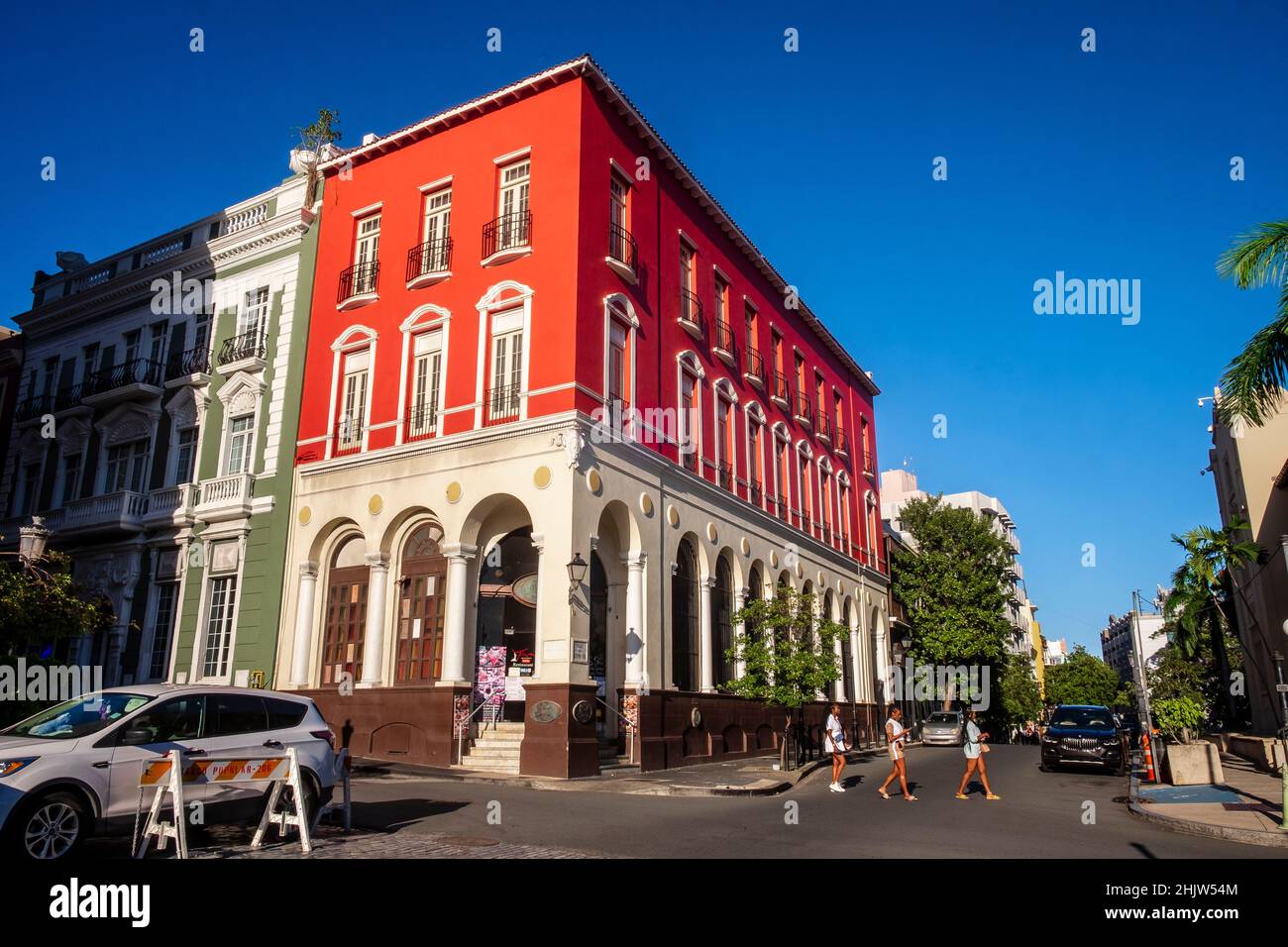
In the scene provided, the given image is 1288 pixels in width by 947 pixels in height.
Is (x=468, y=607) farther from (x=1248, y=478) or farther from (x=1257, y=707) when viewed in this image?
(x=1257, y=707)

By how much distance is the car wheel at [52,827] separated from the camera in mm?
8172

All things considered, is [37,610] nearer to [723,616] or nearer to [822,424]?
[723,616]

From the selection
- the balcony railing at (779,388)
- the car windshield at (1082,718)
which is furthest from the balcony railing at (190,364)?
the car windshield at (1082,718)

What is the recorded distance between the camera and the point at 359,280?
25266 millimetres

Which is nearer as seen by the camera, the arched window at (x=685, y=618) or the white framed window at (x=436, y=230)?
the white framed window at (x=436, y=230)

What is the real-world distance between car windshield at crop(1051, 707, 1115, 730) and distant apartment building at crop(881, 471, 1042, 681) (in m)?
21.6

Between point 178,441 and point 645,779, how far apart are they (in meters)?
18.1

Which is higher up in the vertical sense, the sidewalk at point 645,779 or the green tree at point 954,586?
the green tree at point 954,586

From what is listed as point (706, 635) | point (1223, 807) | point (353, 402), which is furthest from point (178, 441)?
point (1223, 807)

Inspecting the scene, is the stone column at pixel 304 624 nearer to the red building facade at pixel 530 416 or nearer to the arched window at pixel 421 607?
the red building facade at pixel 530 416

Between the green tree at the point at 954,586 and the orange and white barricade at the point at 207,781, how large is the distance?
4108 cm

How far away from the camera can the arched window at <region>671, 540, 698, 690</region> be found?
24141 millimetres

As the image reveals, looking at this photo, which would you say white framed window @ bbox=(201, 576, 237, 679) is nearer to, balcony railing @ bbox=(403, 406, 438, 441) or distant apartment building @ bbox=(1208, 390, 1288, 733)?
balcony railing @ bbox=(403, 406, 438, 441)
